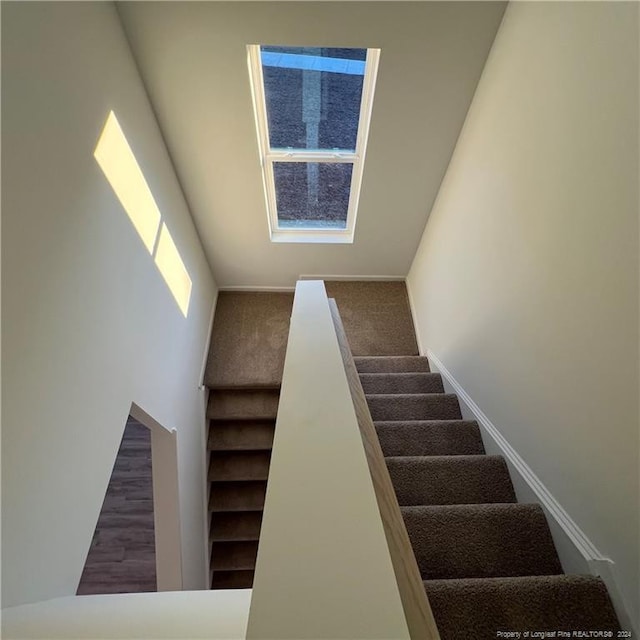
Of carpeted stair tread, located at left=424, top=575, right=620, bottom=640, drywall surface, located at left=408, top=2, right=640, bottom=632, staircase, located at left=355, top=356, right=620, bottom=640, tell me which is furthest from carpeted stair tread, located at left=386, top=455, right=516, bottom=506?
carpeted stair tread, located at left=424, top=575, right=620, bottom=640

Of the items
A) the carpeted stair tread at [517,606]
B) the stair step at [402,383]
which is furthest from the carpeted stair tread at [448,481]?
the stair step at [402,383]

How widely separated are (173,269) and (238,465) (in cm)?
194

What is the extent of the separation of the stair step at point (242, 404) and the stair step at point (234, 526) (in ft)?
2.94

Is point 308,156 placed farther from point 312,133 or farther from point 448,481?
point 448,481

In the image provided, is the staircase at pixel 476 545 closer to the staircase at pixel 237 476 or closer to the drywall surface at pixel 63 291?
the drywall surface at pixel 63 291

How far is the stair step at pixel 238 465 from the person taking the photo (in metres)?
3.63

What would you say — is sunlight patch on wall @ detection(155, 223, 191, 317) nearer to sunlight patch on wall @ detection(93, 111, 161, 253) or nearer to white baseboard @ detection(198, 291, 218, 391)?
sunlight patch on wall @ detection(93, 111, 161, 253)

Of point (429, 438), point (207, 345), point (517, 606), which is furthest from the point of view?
point (207, 345)

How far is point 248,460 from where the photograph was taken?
373 centimetres

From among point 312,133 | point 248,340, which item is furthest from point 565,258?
point 248,340

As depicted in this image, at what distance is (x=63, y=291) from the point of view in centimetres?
142

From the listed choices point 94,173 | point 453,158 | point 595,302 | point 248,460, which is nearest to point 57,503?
point 94,173

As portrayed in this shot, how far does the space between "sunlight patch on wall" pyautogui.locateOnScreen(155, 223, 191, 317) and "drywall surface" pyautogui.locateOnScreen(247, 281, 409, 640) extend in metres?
2.01

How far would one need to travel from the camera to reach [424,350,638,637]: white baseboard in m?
1.22
